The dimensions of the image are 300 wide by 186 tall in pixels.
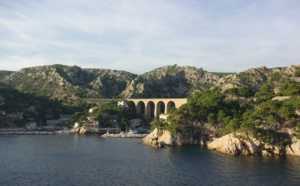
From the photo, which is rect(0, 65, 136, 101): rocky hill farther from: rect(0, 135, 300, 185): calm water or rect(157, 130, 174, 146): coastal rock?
rect(0, 135, 300, 185): calm water

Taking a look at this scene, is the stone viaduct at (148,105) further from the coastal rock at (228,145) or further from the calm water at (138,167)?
the calm water at (138,167)

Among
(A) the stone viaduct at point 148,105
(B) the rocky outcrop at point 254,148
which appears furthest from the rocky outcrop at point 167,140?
(A) the stone viaduct at point 148,105

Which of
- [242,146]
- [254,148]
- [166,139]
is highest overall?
[166,139]

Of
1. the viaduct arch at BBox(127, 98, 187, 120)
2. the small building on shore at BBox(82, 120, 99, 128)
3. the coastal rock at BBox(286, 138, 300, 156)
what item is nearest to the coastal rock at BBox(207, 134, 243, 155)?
the coastal rock at BBox(286, 138, 300, 156)

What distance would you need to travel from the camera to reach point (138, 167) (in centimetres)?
4238

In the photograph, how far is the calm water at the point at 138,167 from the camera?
35.4m

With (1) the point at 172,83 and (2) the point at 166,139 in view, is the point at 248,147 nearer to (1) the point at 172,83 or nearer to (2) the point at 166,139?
(2) the point at 166,139

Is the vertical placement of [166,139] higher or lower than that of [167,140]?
higher

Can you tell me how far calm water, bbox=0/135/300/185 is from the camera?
116 ft

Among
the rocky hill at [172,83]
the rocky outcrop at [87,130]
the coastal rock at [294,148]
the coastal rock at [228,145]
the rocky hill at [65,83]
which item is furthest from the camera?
the rocky hill at [172,83]

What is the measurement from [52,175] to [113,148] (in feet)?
72.6

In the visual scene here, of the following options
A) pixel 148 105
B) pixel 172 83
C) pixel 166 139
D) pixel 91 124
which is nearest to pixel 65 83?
pixel 148 105

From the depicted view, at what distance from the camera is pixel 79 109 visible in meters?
113

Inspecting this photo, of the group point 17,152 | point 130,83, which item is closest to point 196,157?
point 17,152
